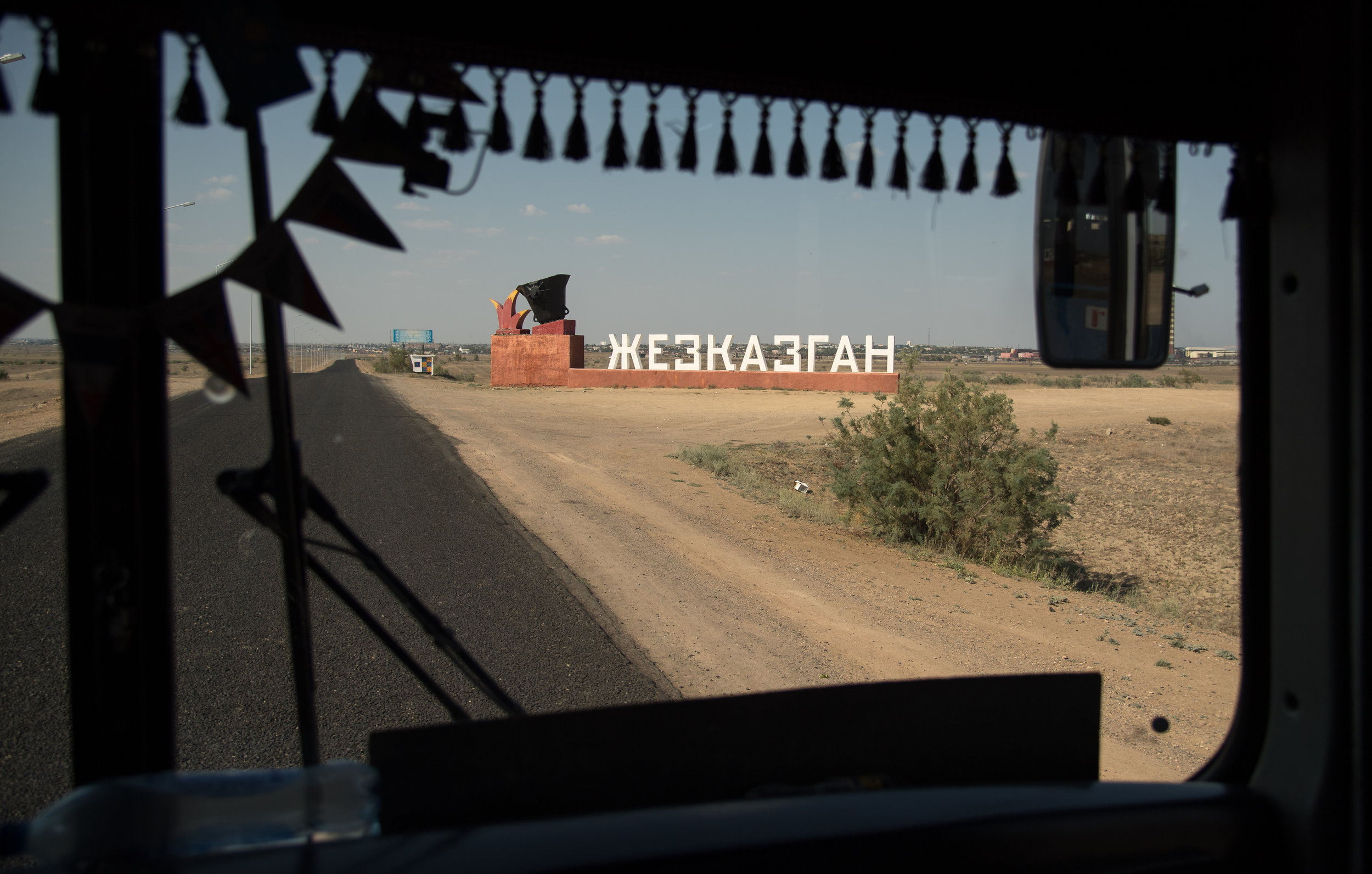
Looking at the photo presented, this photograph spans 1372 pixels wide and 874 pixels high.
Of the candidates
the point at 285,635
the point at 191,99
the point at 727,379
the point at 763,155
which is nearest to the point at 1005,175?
the point at 763,155

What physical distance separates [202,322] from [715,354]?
4713cm

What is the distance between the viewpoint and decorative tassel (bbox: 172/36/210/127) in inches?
68.0

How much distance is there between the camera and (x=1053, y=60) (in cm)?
220

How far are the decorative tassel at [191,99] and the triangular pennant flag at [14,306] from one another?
469 millimetres

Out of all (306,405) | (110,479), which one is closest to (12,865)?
(110,479)

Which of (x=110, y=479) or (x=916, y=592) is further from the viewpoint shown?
(x=916, y=592)

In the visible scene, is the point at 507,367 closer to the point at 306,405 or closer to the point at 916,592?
the point at 306,405

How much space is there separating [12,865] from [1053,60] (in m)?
4.32

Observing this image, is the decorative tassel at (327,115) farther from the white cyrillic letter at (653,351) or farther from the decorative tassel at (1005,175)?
the white cyrillic letter at (653,351)

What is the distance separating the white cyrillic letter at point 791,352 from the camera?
47.8 meters

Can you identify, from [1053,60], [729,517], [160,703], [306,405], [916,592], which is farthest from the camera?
[306,405]

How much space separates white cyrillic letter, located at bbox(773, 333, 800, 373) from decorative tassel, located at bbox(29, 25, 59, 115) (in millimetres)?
45979

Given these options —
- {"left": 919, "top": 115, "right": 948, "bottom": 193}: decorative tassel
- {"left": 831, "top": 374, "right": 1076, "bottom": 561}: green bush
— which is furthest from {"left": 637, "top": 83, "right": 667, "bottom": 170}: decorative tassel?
{"left": 831, "top": 374, "right": 1076, "bottom": 561}: green bush

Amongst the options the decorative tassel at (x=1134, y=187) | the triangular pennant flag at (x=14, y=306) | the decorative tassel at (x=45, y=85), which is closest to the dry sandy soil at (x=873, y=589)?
the decorative tassel at (x=1134, y=187)
